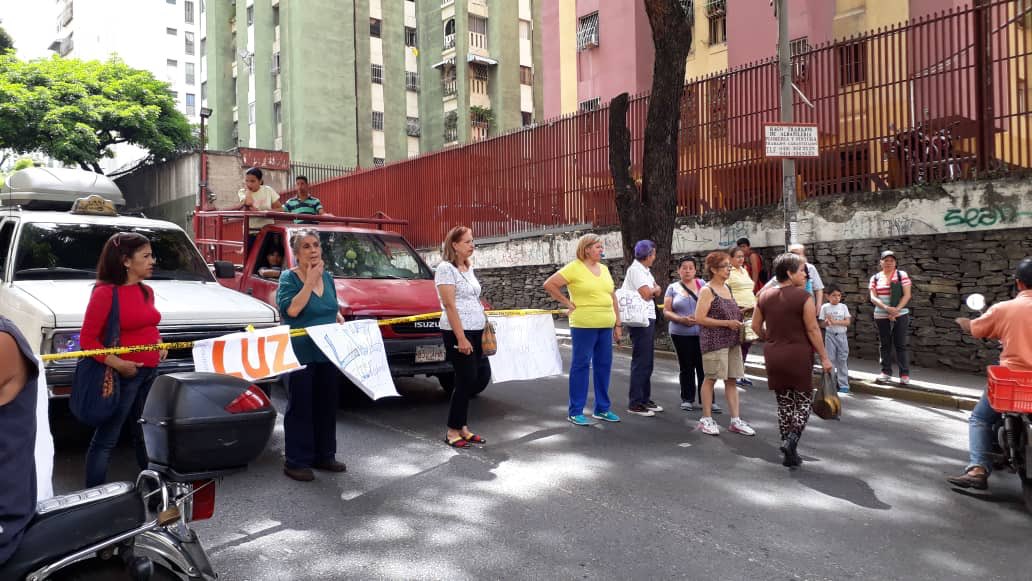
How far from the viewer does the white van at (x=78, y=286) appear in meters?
5.55

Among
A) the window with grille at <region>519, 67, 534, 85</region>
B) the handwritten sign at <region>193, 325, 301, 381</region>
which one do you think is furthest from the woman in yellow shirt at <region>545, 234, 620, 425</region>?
the window with grille at <region>519, 67, 534, 85</region>

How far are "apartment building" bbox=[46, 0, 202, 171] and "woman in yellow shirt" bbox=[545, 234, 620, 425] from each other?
61.6 metres

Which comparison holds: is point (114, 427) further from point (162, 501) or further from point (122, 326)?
point (162, 501)

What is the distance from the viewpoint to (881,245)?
1113cm

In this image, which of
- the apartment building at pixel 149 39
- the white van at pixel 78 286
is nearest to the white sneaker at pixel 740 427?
the white van at pixel 78 286

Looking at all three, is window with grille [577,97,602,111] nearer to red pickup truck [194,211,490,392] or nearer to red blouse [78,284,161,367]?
red pickup truck [194,211,490,392]

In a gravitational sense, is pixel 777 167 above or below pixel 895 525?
above

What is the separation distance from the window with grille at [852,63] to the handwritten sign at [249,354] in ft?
32.1

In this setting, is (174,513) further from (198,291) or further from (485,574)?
(198,291)

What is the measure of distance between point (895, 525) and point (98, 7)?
74.3m

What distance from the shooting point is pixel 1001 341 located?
5121 millimetres

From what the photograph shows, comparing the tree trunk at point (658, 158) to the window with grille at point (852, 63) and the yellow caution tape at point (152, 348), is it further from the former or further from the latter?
the yellow caution tape at point (152, 348)

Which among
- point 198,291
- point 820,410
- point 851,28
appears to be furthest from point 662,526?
point 851,28

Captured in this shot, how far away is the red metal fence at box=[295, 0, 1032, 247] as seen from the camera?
34.0 feet
